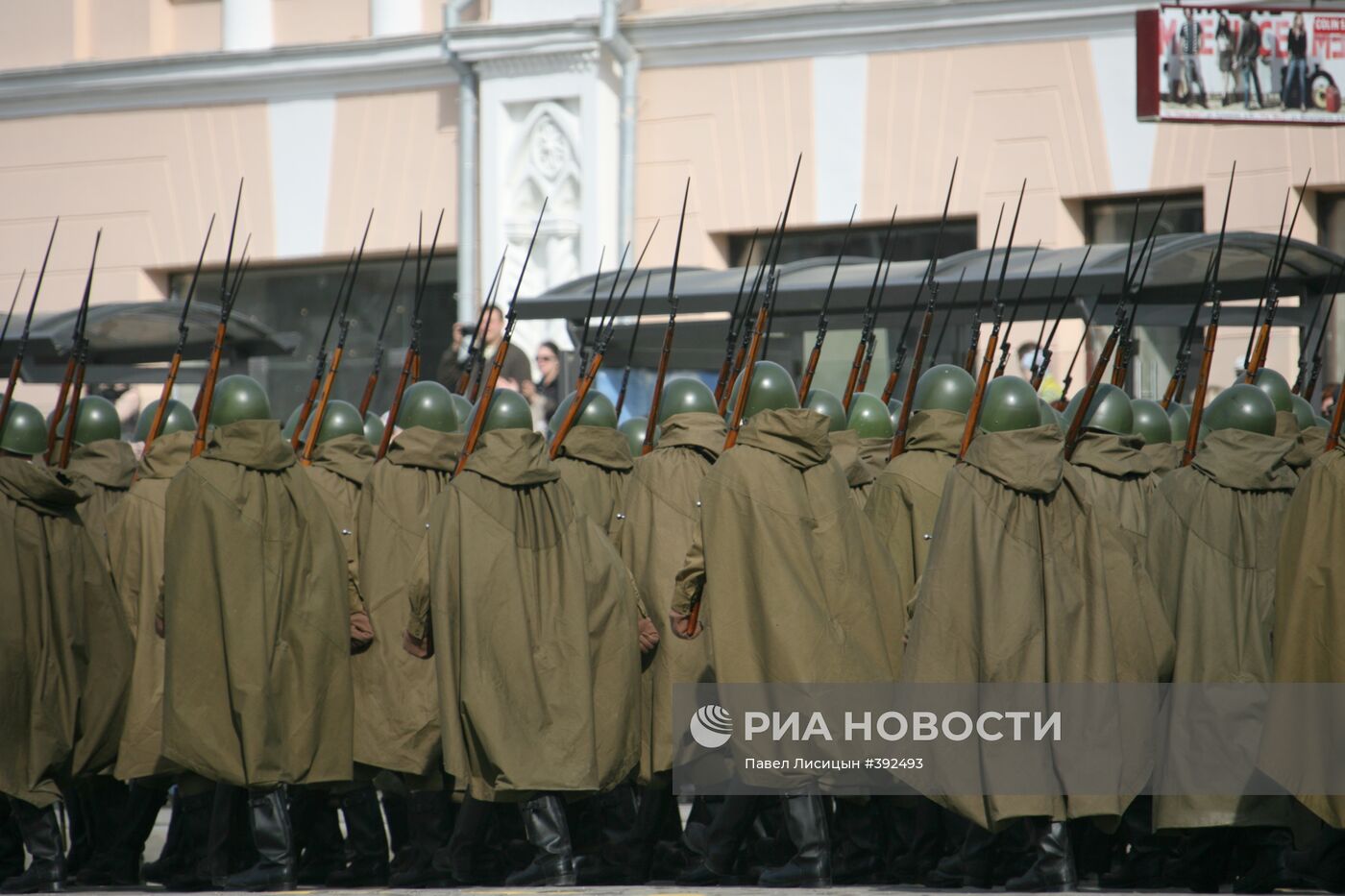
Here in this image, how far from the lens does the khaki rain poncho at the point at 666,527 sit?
27.1 ft

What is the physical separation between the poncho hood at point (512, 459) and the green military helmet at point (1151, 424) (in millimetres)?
2794

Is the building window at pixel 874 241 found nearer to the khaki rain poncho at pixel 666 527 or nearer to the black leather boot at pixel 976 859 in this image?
the khaki rain poncho at pixel 666 527

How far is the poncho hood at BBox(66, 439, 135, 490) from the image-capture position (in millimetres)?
9375

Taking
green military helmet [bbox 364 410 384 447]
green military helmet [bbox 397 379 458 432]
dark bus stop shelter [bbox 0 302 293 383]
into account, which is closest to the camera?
green military helmet [bbox 397 379 458 432]

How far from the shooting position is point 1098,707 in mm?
7023

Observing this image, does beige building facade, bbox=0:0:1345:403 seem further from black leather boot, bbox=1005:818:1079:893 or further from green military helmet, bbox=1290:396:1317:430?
black leather boot, bbox=1005:818:1079:893

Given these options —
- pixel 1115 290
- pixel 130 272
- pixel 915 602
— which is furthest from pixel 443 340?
pixel 915 602

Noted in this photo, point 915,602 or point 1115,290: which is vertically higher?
point 1115,290

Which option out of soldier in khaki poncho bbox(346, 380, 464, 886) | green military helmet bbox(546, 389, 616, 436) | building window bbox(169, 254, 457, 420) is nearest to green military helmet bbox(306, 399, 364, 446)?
soldier in khaki poncho bbox(346, 380, 464, 886)

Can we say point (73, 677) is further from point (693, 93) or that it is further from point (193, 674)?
point (693, 93)

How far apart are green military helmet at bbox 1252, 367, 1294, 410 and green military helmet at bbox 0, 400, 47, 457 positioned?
5050 millimetres

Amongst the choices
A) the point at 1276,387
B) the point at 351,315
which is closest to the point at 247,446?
the point at 1276,387

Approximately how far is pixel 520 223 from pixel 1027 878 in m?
9.96

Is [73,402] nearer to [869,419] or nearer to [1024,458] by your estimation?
[869,419]
